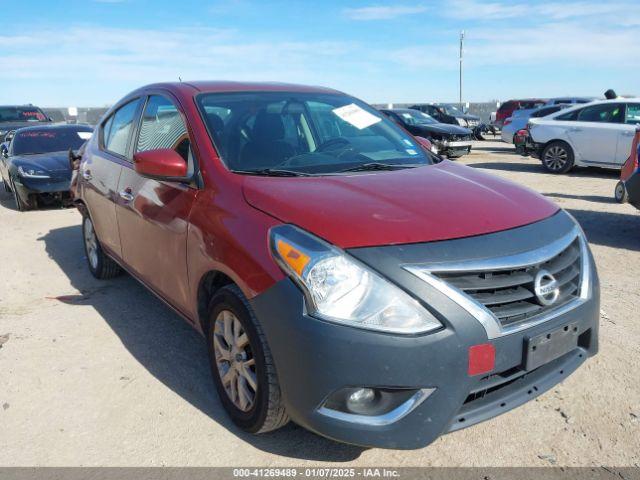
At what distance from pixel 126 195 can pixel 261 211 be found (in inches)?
68.8

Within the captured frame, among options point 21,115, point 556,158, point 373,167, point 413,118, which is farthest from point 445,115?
point 373,167

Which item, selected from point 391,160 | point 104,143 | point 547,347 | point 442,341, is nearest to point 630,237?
point 391,160

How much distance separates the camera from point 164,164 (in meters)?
2.99

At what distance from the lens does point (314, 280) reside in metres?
2.17

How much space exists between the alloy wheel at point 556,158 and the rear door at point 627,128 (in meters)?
1.24

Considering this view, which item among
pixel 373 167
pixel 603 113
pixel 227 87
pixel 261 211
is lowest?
pixel 261 211

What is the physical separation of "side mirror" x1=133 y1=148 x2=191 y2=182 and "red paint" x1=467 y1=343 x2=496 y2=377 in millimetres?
1756

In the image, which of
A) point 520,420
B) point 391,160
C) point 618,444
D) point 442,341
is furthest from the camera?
point 391,160

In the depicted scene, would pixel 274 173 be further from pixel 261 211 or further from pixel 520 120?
pixel 520 120

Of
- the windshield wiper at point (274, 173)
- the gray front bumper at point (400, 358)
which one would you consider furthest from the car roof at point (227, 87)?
the gray front bumper at point (400, 358)

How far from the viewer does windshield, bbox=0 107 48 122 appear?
16672 millimetres

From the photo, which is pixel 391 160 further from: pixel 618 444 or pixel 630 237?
pixel 630 237

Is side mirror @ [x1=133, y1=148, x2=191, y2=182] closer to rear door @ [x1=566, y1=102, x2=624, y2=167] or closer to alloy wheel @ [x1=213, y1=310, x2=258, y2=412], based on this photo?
alloy wheel @ [x1=213, y1=310, x2=258, y2=412]

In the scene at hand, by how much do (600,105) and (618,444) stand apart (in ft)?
34.1
